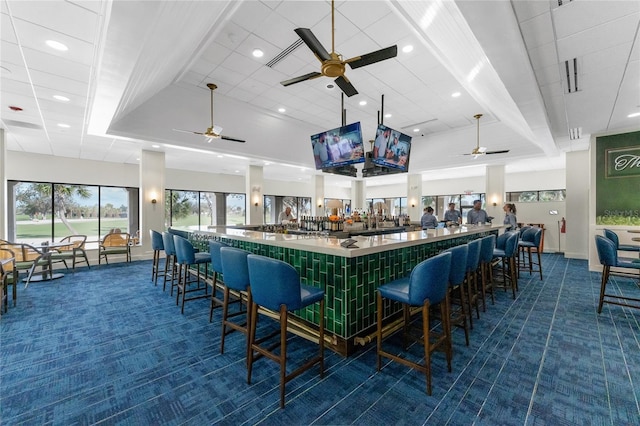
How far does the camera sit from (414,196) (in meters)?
11.5

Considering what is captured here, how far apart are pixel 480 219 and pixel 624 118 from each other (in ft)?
10.7

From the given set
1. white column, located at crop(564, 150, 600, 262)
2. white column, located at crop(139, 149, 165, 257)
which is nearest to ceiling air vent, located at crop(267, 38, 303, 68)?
white column, located at crop(139, 149, 165, 257)

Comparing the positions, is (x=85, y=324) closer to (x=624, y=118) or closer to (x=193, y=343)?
(x=193, y=343)

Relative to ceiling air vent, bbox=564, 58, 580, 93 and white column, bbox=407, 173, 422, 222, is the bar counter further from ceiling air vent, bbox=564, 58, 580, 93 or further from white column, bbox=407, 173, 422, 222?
white column, bbox=407, 173, 422, 222

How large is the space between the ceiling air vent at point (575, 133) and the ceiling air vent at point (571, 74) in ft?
8.36

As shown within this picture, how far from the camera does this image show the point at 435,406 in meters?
1.93

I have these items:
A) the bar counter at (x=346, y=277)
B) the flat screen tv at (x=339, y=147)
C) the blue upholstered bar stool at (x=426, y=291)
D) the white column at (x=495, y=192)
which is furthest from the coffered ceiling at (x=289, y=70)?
the bar counter at (x=346, y=277)

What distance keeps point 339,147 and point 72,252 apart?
718 centimetres

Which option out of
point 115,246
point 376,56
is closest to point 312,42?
point 376,56

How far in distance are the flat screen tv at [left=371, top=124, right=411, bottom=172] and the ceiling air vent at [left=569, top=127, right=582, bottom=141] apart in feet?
12.9

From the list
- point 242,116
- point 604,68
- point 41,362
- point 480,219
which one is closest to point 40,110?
point 242,116

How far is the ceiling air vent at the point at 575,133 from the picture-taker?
6.12 m

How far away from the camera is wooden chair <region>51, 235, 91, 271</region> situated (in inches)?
239

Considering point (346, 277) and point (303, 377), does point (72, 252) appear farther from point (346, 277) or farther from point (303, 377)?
point (346, 277)
